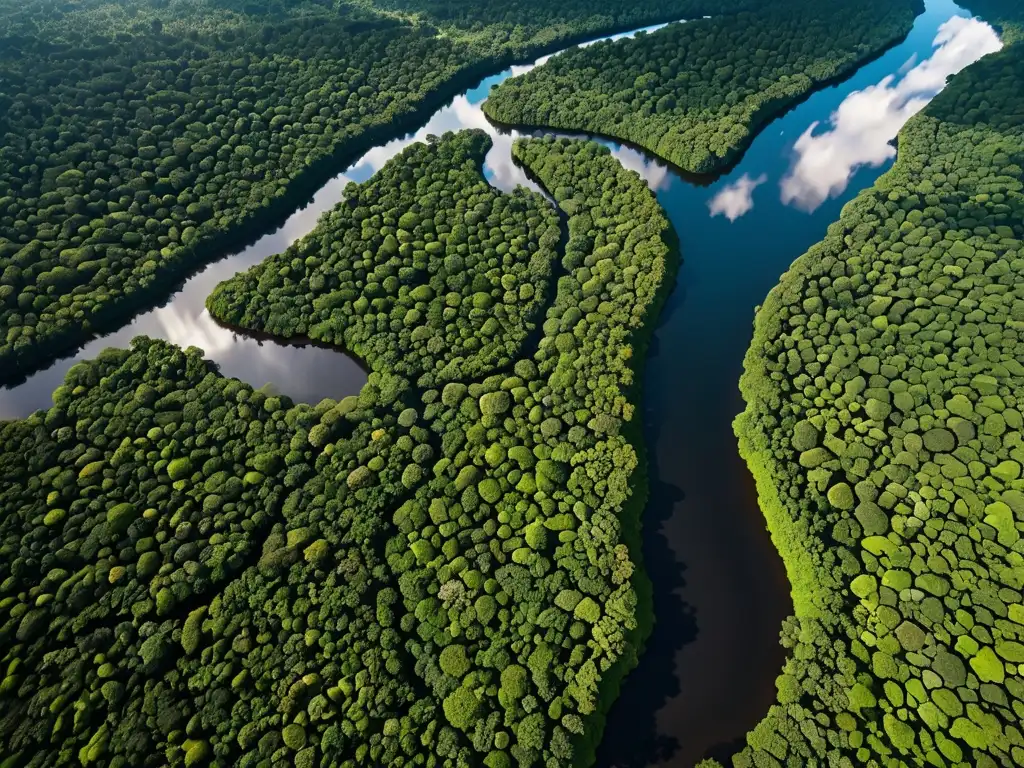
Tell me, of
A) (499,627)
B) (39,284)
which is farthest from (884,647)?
(39,284)

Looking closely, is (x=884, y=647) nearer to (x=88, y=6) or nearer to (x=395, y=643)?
(x=395, y=643)

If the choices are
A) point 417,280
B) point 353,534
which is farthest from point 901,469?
point 417,280

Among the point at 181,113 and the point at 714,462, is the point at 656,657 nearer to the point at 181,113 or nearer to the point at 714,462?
the point at 714,462

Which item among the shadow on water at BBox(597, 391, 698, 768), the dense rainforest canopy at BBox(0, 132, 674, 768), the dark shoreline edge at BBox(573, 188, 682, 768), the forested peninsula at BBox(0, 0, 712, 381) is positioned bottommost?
→ the shadow on water at BBox(597, 391, 698, 768)

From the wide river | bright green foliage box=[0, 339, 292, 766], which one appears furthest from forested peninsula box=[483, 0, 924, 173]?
bright green foliage box=[0, 339, 292, 766]

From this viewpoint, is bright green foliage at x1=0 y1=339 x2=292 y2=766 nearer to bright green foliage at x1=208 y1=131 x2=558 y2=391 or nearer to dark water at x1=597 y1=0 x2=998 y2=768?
bright green foliage at x1=208 y1=131 x2=558 y2=391

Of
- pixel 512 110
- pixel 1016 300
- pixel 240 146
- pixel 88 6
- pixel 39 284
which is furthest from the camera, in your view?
pixel 88 6
